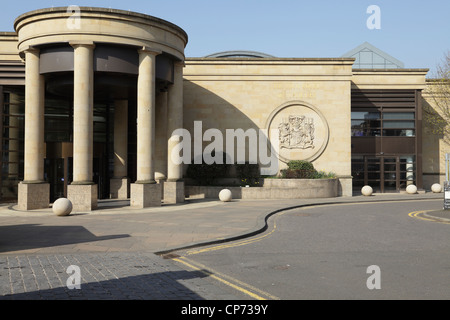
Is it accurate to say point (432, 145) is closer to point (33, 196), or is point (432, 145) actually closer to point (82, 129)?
point (82, 129)

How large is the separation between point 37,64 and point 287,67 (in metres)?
18.0

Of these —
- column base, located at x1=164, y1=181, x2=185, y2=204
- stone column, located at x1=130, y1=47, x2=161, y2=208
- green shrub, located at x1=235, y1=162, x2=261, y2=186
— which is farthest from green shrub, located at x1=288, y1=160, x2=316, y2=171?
stone column, located at x1=130, y1=47, x2=161, y2=208

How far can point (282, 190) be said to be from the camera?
27.2m

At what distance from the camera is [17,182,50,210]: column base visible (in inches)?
773

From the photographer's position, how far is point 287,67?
3075 centimetres

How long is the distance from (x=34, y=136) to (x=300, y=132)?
18.8m

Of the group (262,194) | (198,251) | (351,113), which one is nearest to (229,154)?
(262,194)

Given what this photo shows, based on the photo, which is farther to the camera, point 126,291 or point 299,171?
point 299,171

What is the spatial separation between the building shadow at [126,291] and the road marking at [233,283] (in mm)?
567

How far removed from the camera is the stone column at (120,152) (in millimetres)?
26938

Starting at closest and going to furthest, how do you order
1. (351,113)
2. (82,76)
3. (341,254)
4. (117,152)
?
(341,254), (82,76), (117,152), (351,113)

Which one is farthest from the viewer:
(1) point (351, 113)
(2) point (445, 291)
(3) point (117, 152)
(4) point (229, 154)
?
(1) point (351, 113)

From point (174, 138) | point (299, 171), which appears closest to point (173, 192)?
point (174, 138)

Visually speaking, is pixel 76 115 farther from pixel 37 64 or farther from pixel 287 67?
pixel 287 67
